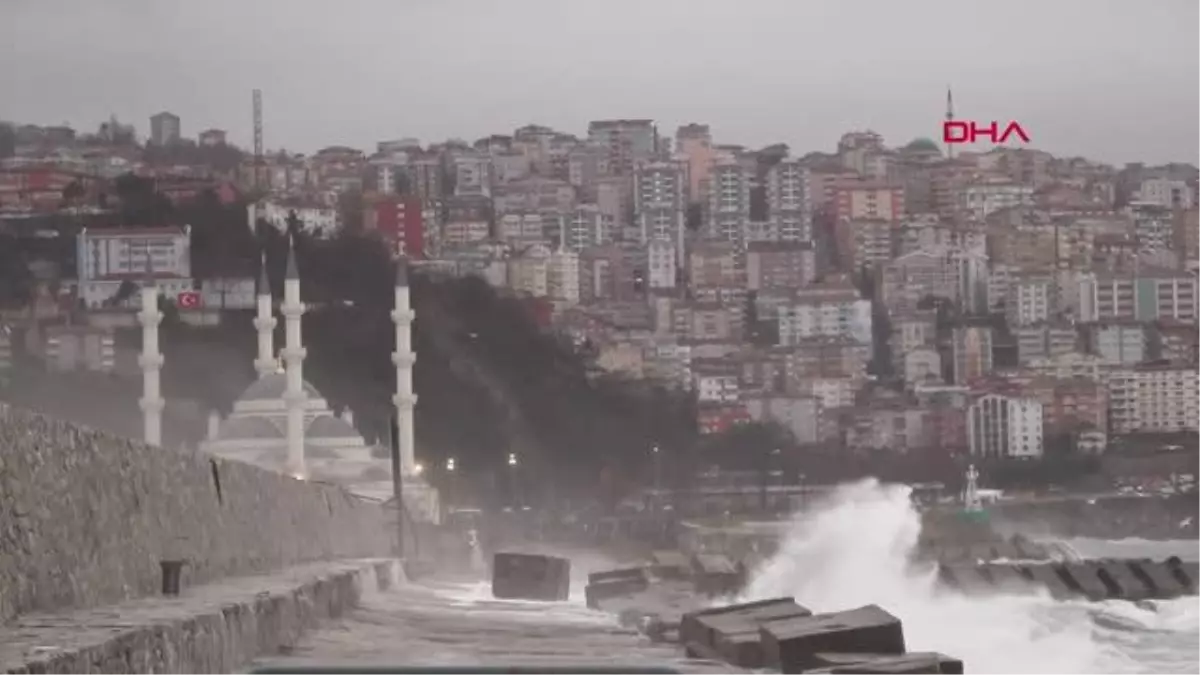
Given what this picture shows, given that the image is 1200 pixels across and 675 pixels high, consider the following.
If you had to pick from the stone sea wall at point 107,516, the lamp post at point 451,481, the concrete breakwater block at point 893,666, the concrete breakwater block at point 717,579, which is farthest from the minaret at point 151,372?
the concrete breakwater block at point 893,666

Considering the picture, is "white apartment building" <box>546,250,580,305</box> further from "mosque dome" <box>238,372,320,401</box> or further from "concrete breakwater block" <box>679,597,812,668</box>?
"concrete breakwater block" <box>679,597,812,668</box>

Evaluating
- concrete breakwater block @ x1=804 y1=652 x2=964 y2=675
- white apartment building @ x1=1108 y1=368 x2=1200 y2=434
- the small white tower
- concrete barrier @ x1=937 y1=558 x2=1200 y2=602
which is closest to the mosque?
concrete barrier @ x1=937 y1=558 x2=1200 y2=602

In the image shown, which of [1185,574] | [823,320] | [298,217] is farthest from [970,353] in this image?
[1185,574]

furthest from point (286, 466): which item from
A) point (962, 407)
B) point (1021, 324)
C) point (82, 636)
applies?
point (1021, 324)

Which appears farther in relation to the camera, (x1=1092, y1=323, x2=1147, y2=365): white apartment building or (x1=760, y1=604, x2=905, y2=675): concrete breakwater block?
(x1=1092, y1=323, x2=1147, y2=365): white apartment building

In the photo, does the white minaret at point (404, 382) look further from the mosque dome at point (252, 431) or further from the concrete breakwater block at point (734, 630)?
the concrete breakwater block at point (734, 630)

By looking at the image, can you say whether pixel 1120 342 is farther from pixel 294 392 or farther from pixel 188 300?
pixel 294 392
